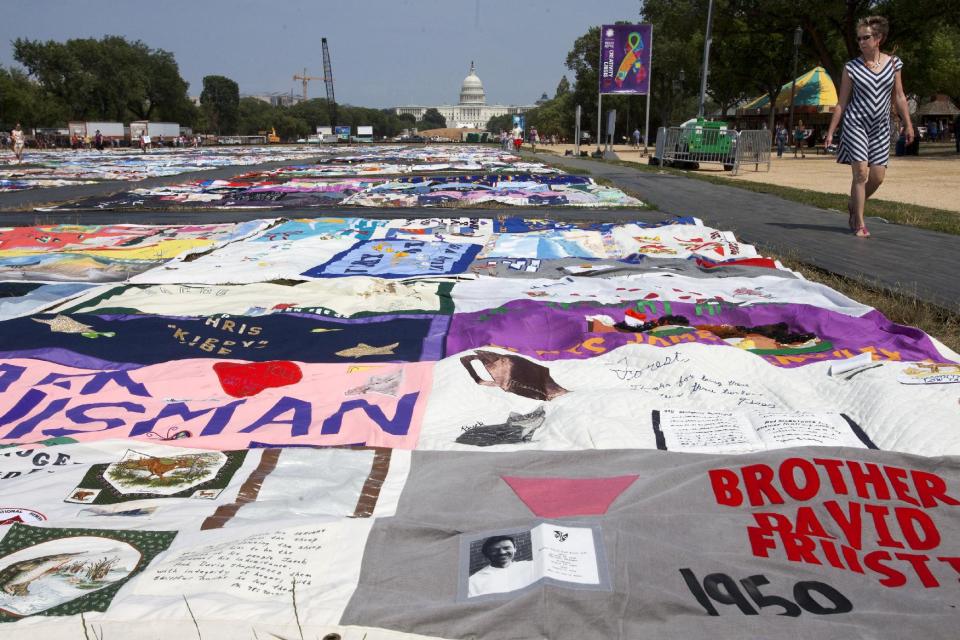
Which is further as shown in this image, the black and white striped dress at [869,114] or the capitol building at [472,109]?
the capitol building at [472,109]

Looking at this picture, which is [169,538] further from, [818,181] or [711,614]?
[818,181]

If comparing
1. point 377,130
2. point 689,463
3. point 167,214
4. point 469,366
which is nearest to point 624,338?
point 469,366

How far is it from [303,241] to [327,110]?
112180mm

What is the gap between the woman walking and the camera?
18.5 ft

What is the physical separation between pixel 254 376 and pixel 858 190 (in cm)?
539

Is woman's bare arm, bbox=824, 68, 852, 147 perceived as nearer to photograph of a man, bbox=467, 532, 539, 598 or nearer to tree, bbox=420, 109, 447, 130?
photograph of a man, bbox=467, 532, 539, 598

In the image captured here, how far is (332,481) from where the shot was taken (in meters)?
1.83

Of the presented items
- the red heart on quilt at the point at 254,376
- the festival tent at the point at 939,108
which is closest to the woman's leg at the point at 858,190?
the red heart on quilt at the point at 254,376

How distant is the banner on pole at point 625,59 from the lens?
19.1m

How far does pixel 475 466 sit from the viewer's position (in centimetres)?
187

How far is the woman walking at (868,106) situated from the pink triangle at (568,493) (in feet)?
16.7

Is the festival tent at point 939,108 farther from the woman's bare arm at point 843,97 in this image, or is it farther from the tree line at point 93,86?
the tree line at point 93,86

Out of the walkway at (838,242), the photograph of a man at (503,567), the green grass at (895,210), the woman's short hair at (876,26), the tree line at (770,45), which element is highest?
the tree line at (770,45)

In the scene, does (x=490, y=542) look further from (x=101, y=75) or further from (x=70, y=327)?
(x=101, y=75)
